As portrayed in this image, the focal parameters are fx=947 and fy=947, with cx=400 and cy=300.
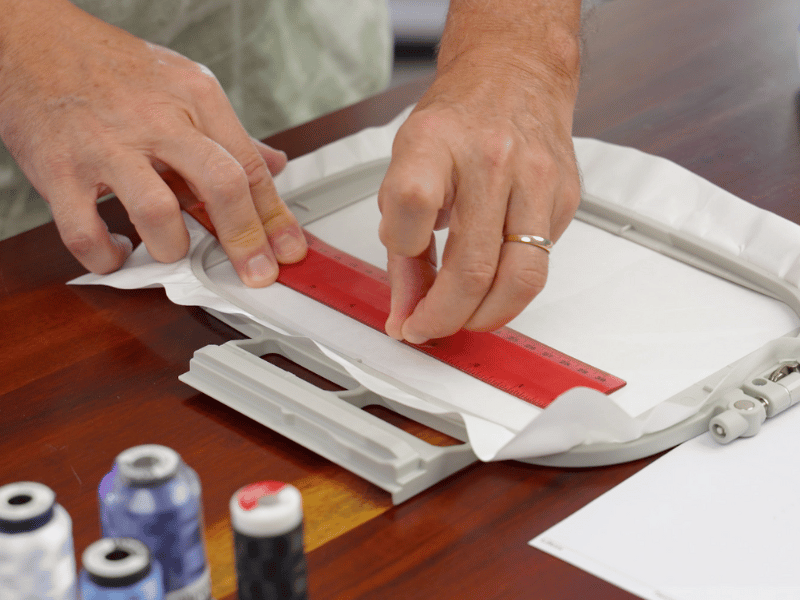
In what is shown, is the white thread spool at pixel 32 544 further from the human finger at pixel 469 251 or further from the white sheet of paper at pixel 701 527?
the human finger at pixel 469 251

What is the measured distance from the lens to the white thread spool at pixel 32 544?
1.39 ft

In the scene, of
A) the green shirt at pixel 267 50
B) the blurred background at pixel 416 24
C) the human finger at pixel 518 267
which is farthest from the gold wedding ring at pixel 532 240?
the blurred background at pixel 416 24

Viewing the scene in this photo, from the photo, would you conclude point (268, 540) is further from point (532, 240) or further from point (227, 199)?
point (227, 199)

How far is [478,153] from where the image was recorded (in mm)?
767

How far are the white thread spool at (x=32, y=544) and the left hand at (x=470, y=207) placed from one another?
379 mm

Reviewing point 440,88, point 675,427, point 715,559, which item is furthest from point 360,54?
point 715,559

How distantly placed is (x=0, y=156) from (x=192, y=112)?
15.0 inches

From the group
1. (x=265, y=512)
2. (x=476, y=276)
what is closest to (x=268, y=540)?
(x=265, y=512)

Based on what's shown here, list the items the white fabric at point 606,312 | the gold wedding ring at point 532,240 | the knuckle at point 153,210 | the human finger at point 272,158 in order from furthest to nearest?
1. the human finger at point 272,158
2. the knuckle at point 153,210
3. the gold wedding ring at point 532,240
4. the white fabric at point 606,312

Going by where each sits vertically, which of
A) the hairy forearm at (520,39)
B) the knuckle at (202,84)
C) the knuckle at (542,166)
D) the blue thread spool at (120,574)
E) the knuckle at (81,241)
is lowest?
the knuckle at (81,241)

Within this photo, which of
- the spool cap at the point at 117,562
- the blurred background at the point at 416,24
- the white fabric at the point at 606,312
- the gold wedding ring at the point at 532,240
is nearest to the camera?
the spool cap at the point at 117,562

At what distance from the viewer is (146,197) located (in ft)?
2.91

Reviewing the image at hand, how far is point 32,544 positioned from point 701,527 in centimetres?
40

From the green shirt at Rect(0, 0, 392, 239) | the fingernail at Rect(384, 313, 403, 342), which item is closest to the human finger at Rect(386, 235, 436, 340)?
the fingernail at Rect(384, 313, 403, 342)
